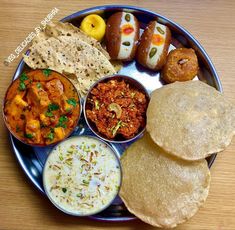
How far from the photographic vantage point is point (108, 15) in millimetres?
1816

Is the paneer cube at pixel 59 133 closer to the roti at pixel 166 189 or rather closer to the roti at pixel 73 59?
the roti at pixel 73 59

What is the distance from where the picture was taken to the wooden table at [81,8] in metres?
1.74

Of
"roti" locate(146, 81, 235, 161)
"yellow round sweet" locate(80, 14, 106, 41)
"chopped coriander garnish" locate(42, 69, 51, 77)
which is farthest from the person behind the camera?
"yellow round sweet" locate(80, 14, 106, 41)

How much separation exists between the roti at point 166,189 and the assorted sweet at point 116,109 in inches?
4.7

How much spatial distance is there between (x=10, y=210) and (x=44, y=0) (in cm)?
98

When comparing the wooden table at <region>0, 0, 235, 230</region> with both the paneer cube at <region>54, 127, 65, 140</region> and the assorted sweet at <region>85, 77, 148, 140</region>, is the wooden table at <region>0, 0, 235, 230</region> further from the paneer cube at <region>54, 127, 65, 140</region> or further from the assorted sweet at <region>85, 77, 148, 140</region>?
the assorted sweet at <region>85, 77, 148, 140</region>

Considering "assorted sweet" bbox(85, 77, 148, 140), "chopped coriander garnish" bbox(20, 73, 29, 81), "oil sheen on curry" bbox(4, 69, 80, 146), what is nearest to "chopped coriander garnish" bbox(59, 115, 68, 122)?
"oil sheen on curry" bbox(4, 69, 80, 146)

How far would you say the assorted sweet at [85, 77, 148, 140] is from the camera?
5.43 ft

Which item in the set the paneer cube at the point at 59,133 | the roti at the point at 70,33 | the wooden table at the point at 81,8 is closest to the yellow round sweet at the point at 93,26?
the roti at the point at 70,33

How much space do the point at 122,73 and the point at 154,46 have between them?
199 mm

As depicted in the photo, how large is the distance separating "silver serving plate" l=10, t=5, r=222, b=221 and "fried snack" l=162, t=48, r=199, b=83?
7 centimetres

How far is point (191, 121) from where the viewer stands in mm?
1560

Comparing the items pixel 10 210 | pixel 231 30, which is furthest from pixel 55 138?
pixel 231 30

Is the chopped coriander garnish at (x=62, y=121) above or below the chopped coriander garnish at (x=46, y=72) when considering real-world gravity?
below
